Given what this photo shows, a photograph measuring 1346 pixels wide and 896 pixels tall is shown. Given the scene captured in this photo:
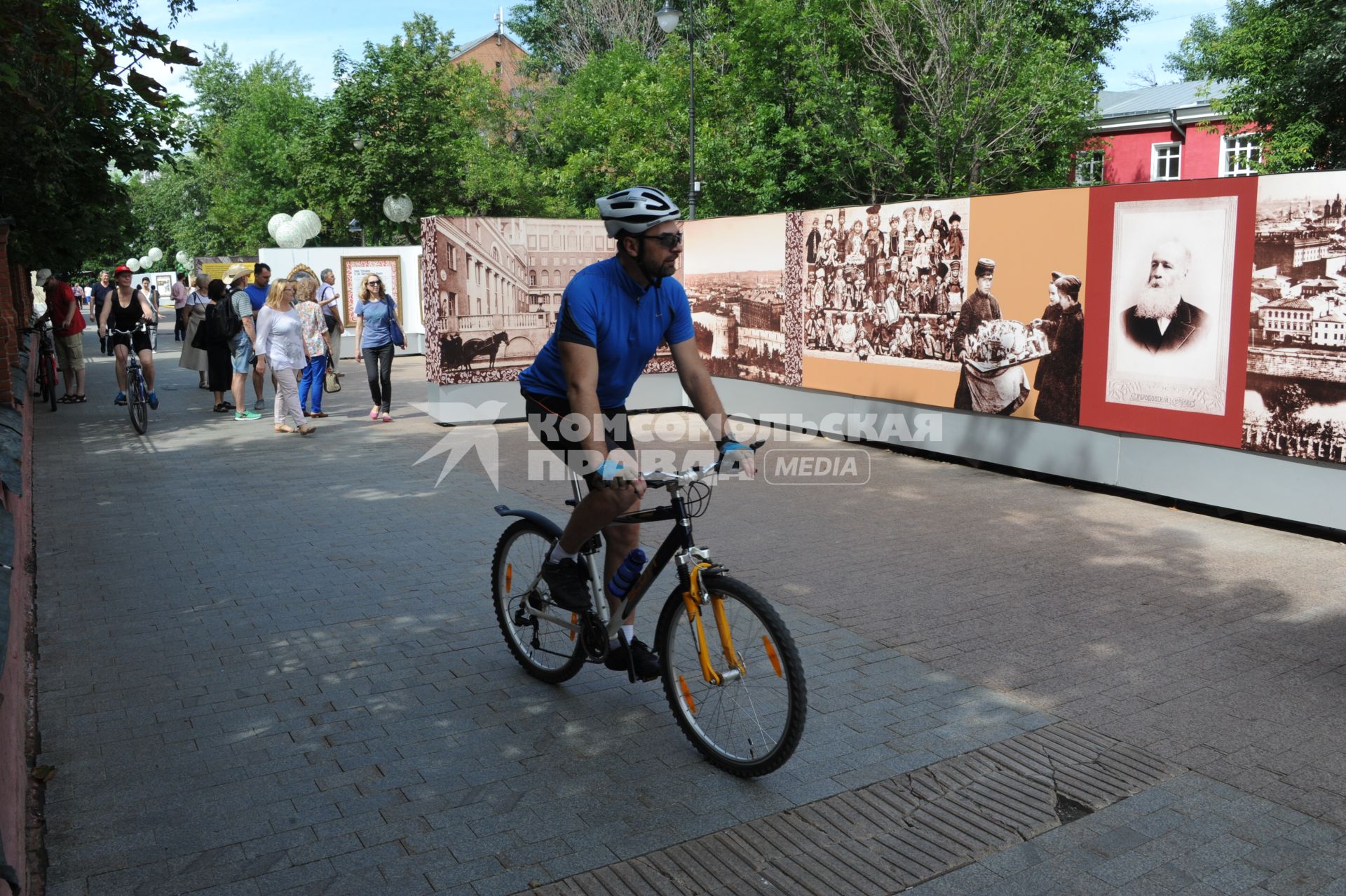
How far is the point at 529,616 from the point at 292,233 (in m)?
27.5

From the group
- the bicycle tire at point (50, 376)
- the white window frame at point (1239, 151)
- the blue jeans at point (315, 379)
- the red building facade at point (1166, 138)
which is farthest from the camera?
the red building facade at point (1166, 138)

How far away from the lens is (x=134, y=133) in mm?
14734

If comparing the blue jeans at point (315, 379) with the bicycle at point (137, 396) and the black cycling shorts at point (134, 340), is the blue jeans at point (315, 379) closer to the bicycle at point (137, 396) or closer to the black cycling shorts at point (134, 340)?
the bicycle at point (137, 396)

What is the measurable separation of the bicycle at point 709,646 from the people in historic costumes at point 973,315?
6.54 metres

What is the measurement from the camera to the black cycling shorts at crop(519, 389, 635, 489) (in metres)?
4.44

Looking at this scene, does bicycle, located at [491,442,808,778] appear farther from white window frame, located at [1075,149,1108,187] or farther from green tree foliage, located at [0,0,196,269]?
white window frame, located at [1075,149,1108,187]

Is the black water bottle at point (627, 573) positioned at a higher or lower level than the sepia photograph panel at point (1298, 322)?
lower

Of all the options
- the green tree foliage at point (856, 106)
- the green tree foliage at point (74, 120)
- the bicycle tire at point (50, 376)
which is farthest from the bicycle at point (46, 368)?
the green tree foliage at point (856, 106)

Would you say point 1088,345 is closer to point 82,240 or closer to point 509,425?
point 509,425

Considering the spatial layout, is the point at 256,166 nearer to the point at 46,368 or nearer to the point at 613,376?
the point at 46,368

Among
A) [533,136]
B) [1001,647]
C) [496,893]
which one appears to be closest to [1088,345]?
[1001,647]

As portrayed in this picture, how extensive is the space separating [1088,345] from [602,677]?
5.82 m

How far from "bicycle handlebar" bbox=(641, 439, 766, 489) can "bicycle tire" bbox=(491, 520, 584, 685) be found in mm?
959

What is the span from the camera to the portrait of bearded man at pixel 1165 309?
8.54 metres
